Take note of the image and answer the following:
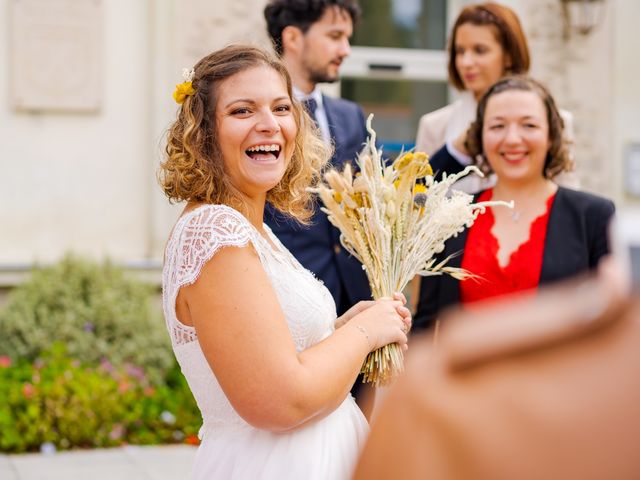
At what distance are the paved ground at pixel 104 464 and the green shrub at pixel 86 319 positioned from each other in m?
0.75

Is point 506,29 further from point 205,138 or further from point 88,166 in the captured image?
point 88,166

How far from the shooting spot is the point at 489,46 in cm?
446

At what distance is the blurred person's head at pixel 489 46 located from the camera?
443 centimetres

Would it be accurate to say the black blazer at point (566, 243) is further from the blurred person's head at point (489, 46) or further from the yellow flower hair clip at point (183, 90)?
the yellow flower hair clip at point (183, 90)

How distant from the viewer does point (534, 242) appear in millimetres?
3637

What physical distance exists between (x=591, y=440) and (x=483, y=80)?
3864 millimetres

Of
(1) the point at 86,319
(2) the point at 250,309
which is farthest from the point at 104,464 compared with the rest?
(2) the point at 250,309

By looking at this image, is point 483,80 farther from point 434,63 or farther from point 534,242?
point 434,63

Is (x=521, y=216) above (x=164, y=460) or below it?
above

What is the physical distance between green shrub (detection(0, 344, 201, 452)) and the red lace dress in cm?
288

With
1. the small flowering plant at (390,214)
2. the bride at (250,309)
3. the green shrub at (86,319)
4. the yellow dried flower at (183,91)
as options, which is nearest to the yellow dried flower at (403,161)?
the small flowering plant at (390,214)

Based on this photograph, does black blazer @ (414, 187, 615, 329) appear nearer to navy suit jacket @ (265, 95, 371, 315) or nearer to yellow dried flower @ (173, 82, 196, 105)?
navy suit jacket @ (265, 95, 371, 315)

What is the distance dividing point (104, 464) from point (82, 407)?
47 centimetres

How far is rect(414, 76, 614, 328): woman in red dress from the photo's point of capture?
11.7 ft
